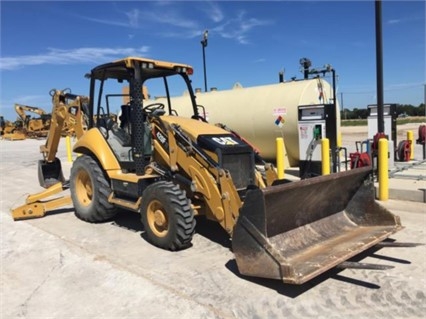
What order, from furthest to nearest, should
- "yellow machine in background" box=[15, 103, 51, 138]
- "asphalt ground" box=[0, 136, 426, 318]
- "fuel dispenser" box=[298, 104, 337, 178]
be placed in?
1. "yellow machine in background" box=[15, 103, 51, 138]
2. "fuel dispenser" box=[298, 104, 337, 178]
3. "asphalt ground" box=[0, 136, 426, 318]

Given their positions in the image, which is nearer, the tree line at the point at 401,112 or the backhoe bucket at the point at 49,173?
the backhoe bucket at the point at 49,173

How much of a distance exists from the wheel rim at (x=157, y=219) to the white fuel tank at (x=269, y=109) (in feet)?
24.0

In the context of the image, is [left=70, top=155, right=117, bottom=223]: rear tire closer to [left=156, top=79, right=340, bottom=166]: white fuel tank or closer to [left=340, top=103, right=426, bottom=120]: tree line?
[left=156, top=79, right=340, bottom=166]: white fuel tank

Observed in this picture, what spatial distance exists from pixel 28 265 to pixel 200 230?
7.86 ft

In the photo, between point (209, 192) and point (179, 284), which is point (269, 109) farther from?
point (179, 284)

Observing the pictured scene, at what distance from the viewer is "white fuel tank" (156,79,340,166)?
485 inches

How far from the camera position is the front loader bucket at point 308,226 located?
4.29 meters

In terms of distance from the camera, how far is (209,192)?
17.7ft

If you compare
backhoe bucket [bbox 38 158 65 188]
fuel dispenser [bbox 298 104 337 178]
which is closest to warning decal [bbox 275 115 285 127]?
fuel dispenser [bbox 298 104 337 178]

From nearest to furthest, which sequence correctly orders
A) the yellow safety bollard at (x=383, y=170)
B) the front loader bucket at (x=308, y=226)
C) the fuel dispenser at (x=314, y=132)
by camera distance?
the front loader bucket at (x=308, y=226) < the yellow safety bollard at (x=383, y=170) < the fuel dispenser at (x=314, y=132)

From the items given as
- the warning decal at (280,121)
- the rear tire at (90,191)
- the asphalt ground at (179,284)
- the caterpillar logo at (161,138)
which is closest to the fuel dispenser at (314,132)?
the warning decal at (280,121)

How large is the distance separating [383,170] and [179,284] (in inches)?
194

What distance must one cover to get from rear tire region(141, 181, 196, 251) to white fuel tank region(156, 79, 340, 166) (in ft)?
24.0

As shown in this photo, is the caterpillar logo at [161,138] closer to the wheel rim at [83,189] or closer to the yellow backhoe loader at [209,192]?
the yellow backhoe loader at [209,192]
